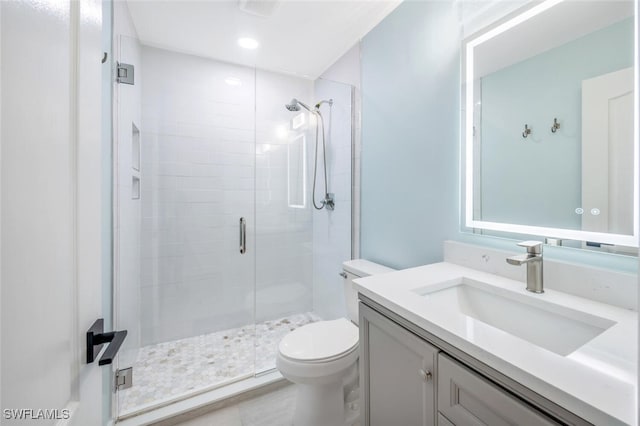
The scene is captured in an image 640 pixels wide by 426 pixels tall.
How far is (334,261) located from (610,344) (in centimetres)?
180

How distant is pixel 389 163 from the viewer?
176cm

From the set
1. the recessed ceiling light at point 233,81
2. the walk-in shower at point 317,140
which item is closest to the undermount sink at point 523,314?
the walk-in shower at point 317,140

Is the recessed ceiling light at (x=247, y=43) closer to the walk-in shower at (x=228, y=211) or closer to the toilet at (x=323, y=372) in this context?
the walk-in shower at (x=228, y=211)

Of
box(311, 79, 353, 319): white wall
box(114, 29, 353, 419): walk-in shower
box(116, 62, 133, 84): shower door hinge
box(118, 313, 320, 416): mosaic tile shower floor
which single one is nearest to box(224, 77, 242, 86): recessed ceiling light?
box(114, 29, 353, 419): walk-in shower

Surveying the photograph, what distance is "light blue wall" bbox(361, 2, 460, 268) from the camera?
4.51 ft

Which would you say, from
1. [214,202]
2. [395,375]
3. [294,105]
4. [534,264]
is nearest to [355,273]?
[395,375]

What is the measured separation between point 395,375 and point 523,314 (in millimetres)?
476

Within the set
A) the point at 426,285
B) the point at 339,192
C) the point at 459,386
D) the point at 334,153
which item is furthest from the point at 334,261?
the point at 459,386

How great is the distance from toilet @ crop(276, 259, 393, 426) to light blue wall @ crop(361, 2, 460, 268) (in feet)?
1.89

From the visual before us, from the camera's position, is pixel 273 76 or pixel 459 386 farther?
pixel 273 76

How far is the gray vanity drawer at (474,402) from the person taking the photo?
1.80 ft

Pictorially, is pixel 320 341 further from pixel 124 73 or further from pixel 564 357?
pixel 124 73

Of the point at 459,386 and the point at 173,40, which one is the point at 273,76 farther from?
the point at 459,386

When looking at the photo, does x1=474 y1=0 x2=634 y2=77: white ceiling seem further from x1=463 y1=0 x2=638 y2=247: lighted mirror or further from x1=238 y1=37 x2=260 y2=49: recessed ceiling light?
x1=238 y1=37 x2=260 y2=49: recessed ceiling light
